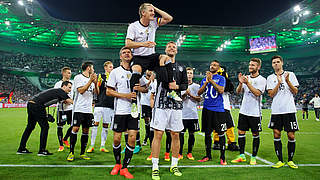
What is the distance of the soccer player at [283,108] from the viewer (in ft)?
16.5

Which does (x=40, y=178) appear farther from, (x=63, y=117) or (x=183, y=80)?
(x=183, y=80)

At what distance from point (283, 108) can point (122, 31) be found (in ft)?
116

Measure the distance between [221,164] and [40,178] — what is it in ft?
12.9

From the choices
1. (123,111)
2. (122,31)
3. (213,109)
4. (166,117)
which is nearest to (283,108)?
(213,109)

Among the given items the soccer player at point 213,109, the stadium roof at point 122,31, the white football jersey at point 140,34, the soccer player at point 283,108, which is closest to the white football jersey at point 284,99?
the soccer player at point 283,108

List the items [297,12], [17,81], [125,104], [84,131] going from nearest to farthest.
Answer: [125,104]
[84,131]
[297,12]
[17,81]

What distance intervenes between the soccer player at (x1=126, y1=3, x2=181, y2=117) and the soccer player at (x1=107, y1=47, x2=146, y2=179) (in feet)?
0.49

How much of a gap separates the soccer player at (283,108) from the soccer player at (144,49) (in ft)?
8.57

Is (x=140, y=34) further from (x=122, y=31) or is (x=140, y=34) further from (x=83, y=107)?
(x=122, y=31)

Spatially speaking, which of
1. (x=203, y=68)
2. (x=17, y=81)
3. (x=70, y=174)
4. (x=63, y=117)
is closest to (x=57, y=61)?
(x=17, y=81)

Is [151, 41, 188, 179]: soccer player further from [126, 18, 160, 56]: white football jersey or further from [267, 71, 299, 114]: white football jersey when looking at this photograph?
[267, 71, 299, 114]: white football jersey

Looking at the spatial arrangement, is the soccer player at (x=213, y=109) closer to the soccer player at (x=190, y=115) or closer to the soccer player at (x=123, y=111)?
the soccer player at (x=190, y=115)

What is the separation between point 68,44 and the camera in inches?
1775

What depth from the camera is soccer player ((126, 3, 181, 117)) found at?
4414 millimetres
